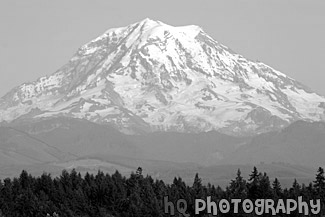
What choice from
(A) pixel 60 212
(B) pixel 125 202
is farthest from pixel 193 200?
(A) pixel 60 212

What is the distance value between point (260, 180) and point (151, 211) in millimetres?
29267

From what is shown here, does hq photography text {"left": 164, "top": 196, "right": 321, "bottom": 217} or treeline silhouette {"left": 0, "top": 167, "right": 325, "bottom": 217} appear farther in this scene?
hq photography text {"left": 164, "top": 196, "right": 321, "bottom": 217}

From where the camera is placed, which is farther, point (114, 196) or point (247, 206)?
point (114, 196)

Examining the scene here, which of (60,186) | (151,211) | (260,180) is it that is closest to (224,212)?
(151,211)

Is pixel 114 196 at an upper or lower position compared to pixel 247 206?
upper

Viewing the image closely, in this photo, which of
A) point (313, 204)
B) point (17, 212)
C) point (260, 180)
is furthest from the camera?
point (260, 180)

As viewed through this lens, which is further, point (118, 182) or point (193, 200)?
point (118, 182)

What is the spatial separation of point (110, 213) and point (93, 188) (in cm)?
1762

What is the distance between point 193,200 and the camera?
7190 inches

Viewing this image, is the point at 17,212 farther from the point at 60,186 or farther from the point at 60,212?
the point at 60,186

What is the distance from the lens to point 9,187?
186 m

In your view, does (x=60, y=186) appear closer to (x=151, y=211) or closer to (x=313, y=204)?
(x=151, y=211)

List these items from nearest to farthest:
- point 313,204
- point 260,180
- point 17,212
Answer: point 17,212
point 313,204
point 260,180

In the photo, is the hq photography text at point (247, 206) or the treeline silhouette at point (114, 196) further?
the hq photography text at point (247, 206)
